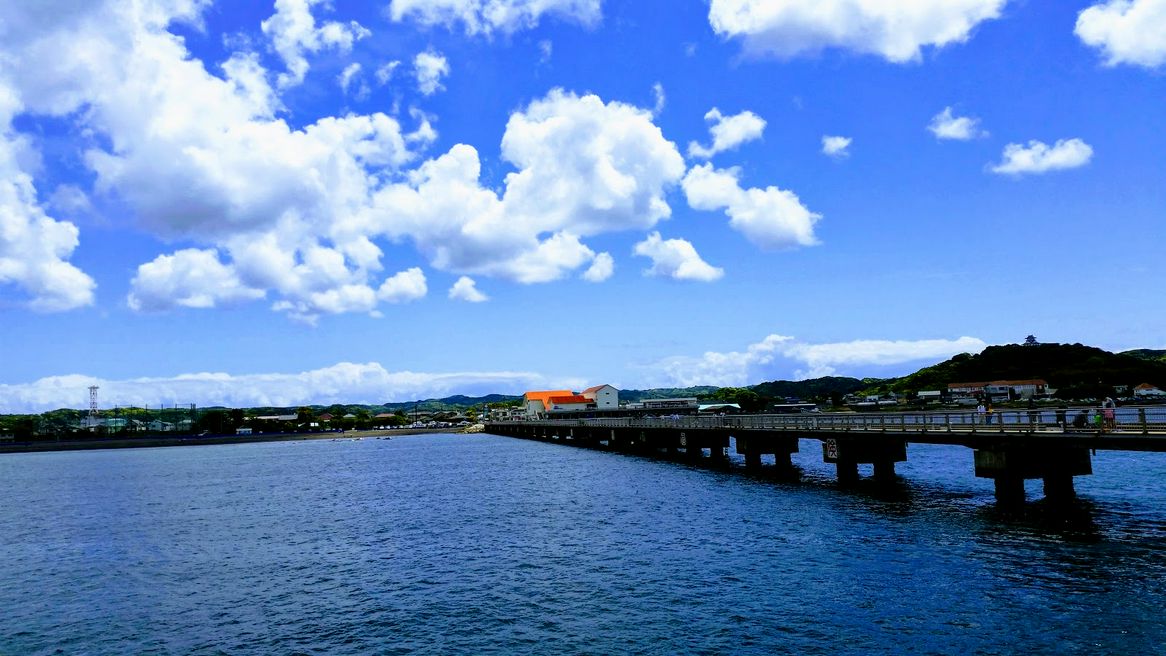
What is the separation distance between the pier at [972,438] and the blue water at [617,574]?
7.27ft

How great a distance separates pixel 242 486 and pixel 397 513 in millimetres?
33640

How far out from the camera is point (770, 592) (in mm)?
22922

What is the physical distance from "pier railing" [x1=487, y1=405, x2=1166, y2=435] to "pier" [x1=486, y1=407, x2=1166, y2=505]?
0.18 feet

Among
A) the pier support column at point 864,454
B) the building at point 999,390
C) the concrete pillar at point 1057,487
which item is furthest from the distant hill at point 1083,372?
the concrete pillar at point 1057,487

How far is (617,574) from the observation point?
26.3 metres

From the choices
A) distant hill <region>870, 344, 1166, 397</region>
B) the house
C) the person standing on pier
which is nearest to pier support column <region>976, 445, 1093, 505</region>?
the person standing on pier

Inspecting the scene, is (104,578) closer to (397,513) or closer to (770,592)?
(397,513)

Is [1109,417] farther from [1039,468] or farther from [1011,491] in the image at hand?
[1011,491]

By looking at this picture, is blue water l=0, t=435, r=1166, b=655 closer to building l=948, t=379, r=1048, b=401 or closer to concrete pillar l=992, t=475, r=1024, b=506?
concrete pillar l=992, t=475, r=1024, b=506

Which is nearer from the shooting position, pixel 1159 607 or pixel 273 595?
pixel 1159 607

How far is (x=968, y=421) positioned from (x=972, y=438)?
42.4 ft

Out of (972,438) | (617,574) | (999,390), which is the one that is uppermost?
(972,438)

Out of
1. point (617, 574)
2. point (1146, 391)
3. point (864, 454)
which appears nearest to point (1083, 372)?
point (1146, 391)

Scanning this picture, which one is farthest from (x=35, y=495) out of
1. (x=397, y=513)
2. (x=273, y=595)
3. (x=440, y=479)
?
(x=273, y=595)
